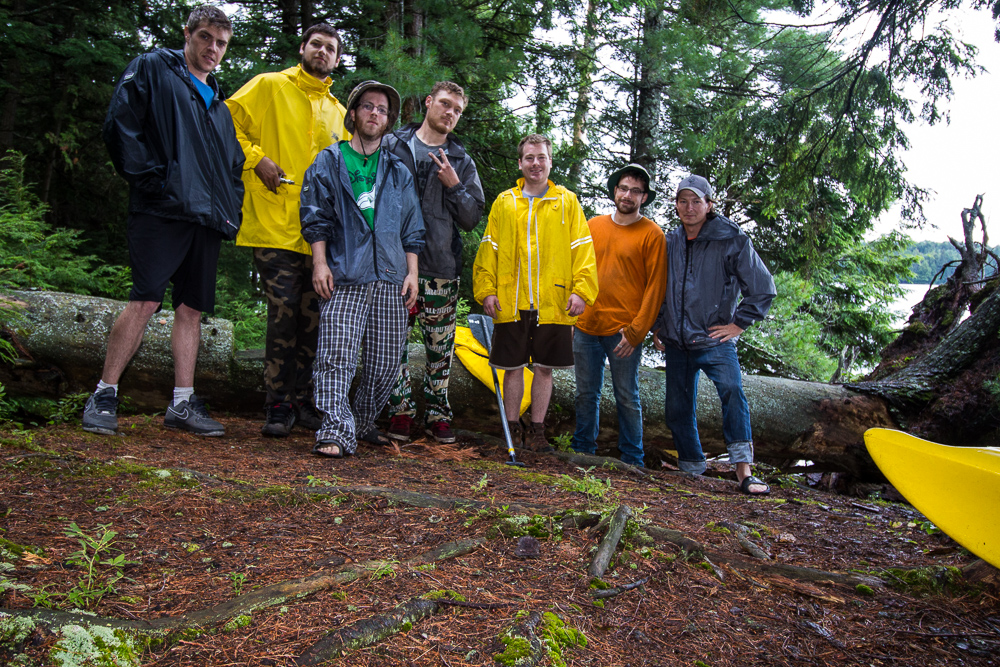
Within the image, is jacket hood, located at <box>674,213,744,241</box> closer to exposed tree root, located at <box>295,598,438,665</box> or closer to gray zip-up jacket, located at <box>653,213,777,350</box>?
gray zip-up jacket, located at <box>653,213,777,350</box>

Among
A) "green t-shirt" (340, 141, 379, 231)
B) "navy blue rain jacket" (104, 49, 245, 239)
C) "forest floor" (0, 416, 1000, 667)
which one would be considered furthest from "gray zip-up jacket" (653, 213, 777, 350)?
"navy blue rain jacket" (104, 49, 245, 239)

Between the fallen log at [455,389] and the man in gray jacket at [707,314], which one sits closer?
the man in gray jacket at [707,314]

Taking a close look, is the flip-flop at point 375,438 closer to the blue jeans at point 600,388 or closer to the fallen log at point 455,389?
the fallen log at point 455,389

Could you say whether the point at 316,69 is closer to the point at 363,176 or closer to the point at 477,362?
the point at 363,176

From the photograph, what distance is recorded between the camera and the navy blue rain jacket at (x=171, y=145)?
3.98 metres

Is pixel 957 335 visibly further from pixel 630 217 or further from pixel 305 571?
pixel 305 571

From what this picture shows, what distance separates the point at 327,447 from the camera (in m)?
4.16

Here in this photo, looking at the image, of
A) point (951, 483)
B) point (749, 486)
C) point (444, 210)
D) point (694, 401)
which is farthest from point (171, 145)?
point (951, 483)

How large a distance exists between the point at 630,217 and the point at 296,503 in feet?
12.1

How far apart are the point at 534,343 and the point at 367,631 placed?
3.31 m

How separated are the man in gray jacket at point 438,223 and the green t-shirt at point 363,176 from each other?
375 millimetres

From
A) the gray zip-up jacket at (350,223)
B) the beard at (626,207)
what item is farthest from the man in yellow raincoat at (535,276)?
the gray zip-up jacket at (350,223)

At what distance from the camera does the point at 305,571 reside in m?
2.39

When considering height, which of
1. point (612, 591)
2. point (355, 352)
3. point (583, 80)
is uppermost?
point (583, 80)
